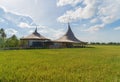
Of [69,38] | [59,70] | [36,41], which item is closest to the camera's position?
[59,70]

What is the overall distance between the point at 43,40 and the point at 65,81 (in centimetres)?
3620

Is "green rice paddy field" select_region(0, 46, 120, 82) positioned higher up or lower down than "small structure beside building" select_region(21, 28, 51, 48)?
lower down

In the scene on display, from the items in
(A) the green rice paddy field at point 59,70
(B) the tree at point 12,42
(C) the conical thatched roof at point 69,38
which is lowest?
(A) the green rice paddy field at point 59,70

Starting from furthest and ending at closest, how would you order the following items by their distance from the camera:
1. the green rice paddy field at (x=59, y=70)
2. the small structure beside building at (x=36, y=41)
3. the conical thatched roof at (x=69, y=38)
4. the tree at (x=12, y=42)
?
the conical thatched roof at (x=69, y=38) < the tree at (x=12, y=42) < the small structure beside building at (x=36, y=41) < the green rice paddy field at (x=59, y=70)

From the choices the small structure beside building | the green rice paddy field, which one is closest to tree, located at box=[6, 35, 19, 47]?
the small structure beside building

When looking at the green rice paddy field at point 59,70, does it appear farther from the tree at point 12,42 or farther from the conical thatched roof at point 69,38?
the conical thatched roof at point 69,38

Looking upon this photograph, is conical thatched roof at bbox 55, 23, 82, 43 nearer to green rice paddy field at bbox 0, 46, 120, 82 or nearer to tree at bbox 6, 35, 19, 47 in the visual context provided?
tree at bbox 6, 35, 19, 47

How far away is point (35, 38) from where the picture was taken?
41.4m

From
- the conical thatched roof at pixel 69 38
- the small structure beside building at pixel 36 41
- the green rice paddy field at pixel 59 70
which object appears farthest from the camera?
the conical thatched roof at pixel 69 38

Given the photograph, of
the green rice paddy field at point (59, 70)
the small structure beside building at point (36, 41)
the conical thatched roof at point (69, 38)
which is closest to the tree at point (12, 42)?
the small structure beside building at point (36, 41)

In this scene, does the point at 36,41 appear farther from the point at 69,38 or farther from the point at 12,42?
the point at 69,38

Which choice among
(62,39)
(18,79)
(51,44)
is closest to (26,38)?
(51,44)

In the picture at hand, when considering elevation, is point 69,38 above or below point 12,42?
above

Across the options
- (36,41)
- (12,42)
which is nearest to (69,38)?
(36,41)
